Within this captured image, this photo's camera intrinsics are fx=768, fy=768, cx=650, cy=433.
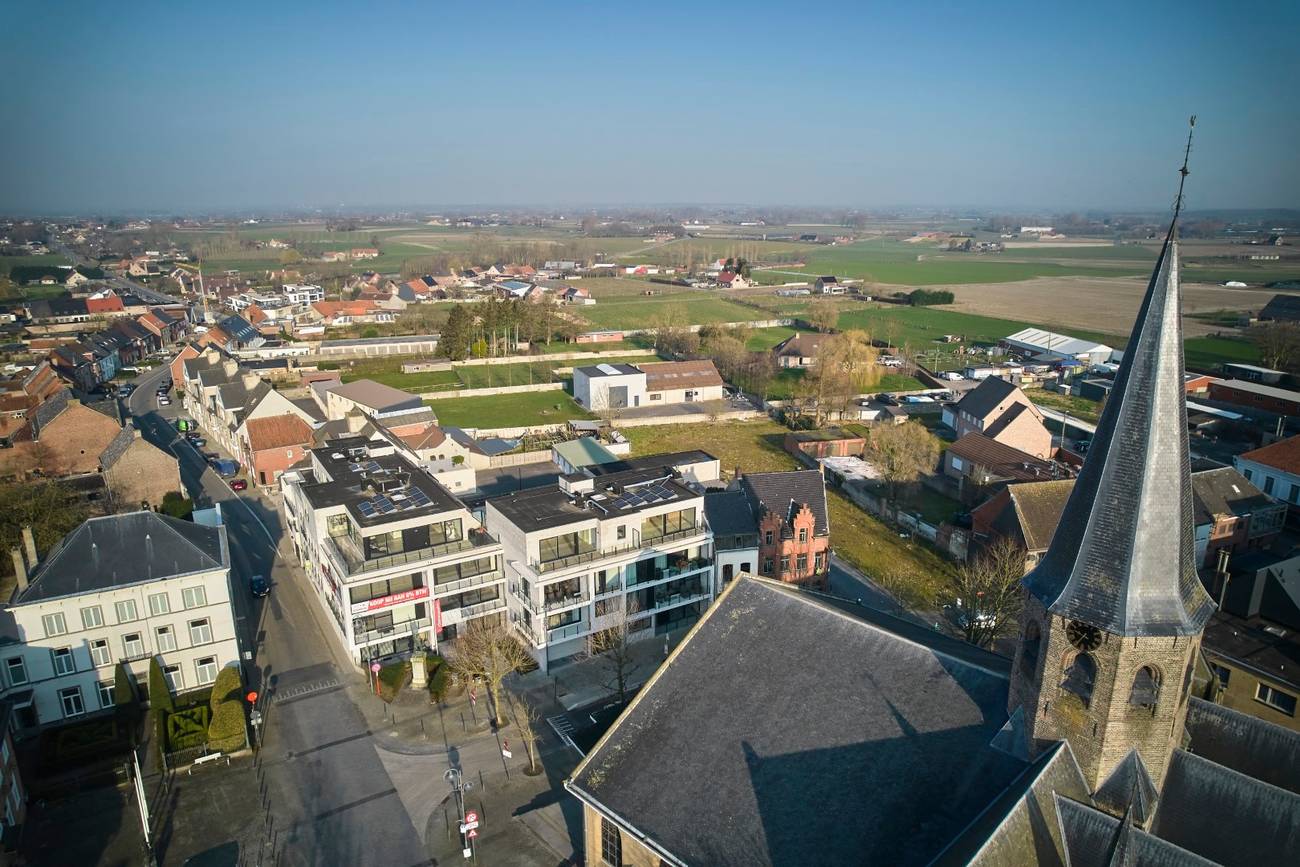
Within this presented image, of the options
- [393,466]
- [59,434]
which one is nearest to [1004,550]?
[393,466]

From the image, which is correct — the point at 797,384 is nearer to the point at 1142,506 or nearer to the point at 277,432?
the point at 277,432

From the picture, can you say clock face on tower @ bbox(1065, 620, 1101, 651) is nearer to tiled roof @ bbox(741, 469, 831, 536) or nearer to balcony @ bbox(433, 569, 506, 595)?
tiled roof @ bbox(741, 469, 831, 536)

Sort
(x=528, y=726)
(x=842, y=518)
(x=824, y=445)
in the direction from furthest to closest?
(x=824, y=445) < (x=842, y=518) < (x=528, y=726)

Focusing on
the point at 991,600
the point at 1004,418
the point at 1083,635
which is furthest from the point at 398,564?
the point at 1004,418

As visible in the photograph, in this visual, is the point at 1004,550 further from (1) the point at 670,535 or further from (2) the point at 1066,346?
(2) the point at 1066,346

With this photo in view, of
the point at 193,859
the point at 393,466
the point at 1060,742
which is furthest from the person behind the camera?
the point at 393,466

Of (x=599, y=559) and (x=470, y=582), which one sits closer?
(x=599, y=559)

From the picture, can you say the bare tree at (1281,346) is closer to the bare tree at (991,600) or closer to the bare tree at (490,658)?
the bare tree at (991,600)
